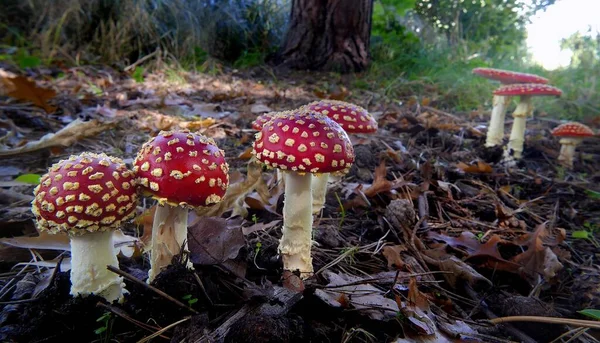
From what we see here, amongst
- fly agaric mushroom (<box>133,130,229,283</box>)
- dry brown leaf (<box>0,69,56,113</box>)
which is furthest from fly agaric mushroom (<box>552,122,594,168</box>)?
dry brown leaf (<box>0,69,56,113</box>)

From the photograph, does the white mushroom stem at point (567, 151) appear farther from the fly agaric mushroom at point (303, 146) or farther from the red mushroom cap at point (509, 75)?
the fly agaric mushroom at point (303, 146)

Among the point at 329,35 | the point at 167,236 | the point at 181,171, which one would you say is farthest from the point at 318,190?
the point at 329,35

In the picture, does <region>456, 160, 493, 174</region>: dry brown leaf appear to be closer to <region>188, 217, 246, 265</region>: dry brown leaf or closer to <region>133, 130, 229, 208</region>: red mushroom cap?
<region>188, 217, 246, 265</region>: dry brown leaf

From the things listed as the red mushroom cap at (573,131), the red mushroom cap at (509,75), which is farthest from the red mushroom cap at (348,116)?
the red mushroom cap at (509,75)

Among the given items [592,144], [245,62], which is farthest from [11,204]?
[592,144]

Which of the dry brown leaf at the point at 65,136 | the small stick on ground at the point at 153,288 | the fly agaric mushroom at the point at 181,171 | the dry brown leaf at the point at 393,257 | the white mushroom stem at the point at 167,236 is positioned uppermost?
the fly agaric mushroom at the point at 181,171
